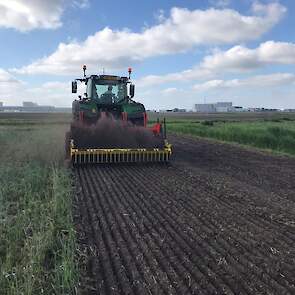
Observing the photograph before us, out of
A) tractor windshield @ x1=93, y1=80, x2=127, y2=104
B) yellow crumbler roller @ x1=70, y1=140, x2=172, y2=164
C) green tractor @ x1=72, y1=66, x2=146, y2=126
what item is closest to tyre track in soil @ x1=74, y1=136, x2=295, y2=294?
yellow crumbler roller @ x1=70, y1=140, x2=172, y2=164

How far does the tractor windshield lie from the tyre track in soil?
4.14m

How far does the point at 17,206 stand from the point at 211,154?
9.50 meters

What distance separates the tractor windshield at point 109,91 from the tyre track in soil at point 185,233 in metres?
4.14

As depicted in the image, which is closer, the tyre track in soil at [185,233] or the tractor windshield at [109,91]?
the tyre track in soil at [185,233]

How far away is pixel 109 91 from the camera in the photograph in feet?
46.5

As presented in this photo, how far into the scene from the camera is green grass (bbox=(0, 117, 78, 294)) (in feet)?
13.8

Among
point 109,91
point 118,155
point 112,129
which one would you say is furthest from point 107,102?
point 118,155

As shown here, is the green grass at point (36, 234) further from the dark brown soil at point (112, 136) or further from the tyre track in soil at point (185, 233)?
the dark brown soil at point (112, 136)

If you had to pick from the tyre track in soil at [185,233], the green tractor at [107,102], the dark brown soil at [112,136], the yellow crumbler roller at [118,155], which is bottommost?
the tyre track in soil at [185,233]

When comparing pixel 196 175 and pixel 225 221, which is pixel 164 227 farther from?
pixel 196 175

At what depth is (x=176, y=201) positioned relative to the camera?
25.1ft

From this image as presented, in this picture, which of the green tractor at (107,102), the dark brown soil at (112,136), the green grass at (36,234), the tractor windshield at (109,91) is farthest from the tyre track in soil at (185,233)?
the tractor windshield at (109,91)

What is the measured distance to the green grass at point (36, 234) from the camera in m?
4.20

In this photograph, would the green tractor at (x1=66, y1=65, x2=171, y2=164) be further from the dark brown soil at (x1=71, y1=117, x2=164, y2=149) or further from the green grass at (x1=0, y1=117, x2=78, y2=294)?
the green grass at (x1=0, y1=117, x2=78, y2=294)
